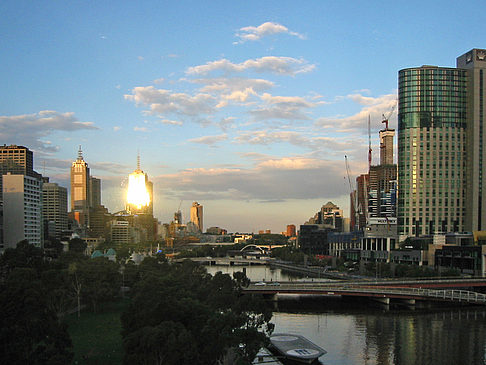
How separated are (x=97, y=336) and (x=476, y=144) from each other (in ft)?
484

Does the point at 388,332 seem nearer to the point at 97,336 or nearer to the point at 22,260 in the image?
the point at 97,336

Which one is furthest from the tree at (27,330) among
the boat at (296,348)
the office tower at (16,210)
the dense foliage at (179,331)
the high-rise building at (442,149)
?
the high-rise building at (442,149)

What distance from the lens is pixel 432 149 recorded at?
166 meters

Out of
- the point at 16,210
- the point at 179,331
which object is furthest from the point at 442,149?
the point at 179,331

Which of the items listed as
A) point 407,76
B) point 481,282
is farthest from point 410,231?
point 481,282

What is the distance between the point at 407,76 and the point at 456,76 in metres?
16.6

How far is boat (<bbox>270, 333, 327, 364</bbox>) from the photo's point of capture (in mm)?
53394

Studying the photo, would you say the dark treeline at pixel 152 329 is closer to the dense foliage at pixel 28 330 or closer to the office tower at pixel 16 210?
the dense foliage at pixel 28 330

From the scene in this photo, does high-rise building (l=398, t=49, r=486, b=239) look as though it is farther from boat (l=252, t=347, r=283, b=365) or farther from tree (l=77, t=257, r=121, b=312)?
boat (l=252, t=347, r=283, b=365)

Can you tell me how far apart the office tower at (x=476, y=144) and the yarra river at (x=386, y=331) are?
85485 mm

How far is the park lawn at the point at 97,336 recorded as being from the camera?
159 ft

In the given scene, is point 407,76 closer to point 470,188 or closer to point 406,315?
point 470,188

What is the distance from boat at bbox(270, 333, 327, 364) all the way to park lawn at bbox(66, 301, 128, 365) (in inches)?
700

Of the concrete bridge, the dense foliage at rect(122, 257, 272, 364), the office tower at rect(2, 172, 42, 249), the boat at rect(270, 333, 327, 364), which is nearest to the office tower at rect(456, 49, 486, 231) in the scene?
the concrete bridge
